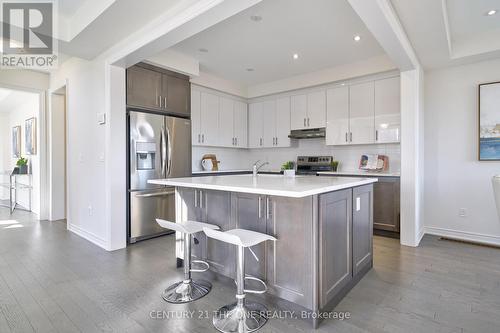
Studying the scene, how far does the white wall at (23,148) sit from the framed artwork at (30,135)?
0.37 feet

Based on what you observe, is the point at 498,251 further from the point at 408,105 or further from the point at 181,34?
the point at 181,34

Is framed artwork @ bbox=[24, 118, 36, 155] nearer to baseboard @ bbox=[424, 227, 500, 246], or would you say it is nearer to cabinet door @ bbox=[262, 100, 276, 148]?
cabinet door @ bbox=[262, 100, 276, 148]

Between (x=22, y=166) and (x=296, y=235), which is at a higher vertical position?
(x=22, y=166)

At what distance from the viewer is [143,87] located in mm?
3789

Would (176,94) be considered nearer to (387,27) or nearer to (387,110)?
(387,27)

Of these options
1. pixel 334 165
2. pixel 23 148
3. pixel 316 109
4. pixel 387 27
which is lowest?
pixel 334 165

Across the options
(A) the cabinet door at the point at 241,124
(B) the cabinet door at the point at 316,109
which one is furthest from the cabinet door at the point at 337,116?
(A) the cabinet door at the point at 241,124

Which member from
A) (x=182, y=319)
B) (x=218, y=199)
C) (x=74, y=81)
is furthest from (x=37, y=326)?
(x=74, y=81)

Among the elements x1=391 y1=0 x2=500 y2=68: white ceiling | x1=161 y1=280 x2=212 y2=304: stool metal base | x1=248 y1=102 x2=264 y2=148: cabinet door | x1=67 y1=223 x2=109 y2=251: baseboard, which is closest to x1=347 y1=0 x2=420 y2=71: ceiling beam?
x1=391 y1=0 x2=500 y2=68: white ceiling

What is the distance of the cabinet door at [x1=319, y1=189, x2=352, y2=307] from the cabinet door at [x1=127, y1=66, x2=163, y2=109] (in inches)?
117

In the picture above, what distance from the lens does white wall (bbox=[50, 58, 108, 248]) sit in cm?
356

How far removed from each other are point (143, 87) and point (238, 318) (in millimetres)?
3224

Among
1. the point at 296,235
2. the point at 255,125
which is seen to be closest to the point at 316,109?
the point at 255,125

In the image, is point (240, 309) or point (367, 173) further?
point (367, 173)
